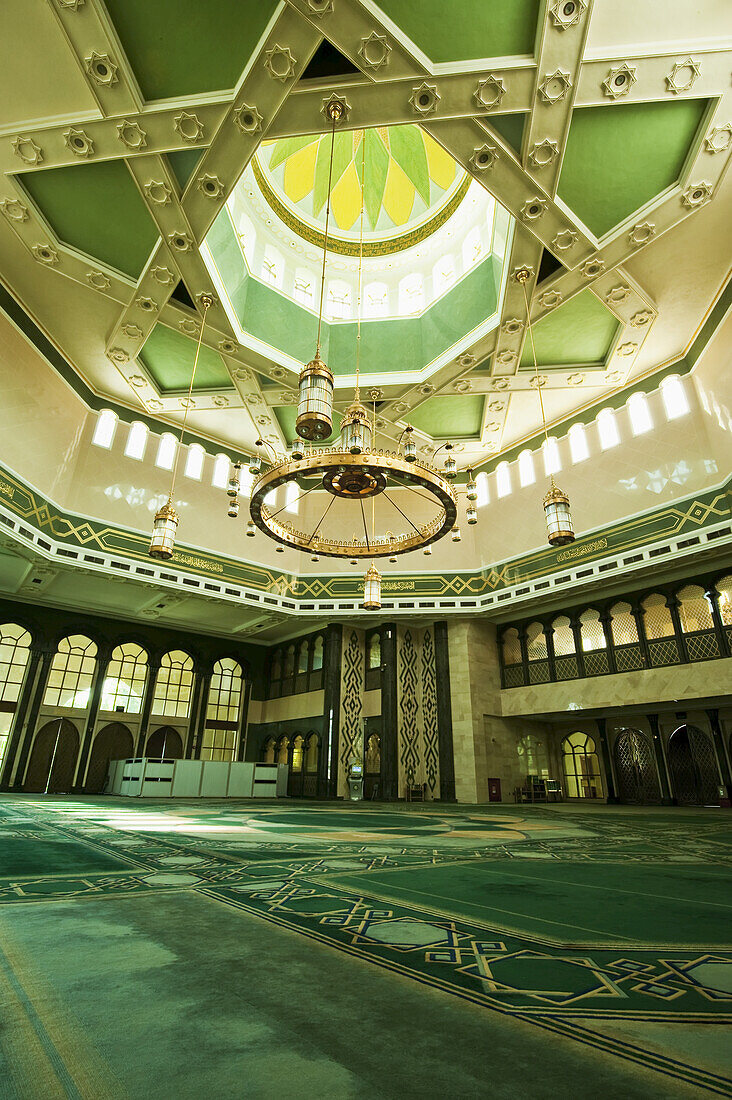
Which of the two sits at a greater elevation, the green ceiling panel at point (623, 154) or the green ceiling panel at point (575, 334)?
the green ceiling panel at point (575, 334)

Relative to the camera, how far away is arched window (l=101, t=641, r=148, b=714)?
15.5 m

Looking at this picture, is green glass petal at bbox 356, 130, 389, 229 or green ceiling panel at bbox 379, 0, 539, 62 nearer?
green ceiling panel at bbox 379, 0, 539, 62

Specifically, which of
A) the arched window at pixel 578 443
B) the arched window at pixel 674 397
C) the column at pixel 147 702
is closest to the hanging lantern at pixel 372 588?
the arched window at pixel 578 443

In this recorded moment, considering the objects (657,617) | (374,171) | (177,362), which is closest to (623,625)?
(657,617)

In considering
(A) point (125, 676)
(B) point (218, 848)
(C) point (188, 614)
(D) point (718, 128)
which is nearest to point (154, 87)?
(D) point (718, 128)

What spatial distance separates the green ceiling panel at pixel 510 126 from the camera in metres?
7.12

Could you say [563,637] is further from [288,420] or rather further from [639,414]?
[288,420]

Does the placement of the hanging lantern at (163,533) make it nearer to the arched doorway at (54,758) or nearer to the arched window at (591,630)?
the arched doorway at (54,758)

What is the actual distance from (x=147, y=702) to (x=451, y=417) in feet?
36.9

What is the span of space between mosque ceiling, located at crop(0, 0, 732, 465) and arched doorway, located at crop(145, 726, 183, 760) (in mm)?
8652

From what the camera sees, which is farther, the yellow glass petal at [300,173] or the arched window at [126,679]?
the arched window at [126,679]

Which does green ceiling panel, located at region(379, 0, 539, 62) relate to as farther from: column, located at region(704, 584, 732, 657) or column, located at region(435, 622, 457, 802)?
column, located at region(435, 622, 457, 802)

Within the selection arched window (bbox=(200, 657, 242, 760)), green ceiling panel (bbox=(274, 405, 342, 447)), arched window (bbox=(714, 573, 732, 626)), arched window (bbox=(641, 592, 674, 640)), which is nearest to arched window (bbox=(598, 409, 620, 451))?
arched window (bbox=(641, 592, 674, 640))

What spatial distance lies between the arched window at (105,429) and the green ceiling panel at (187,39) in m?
7.42
